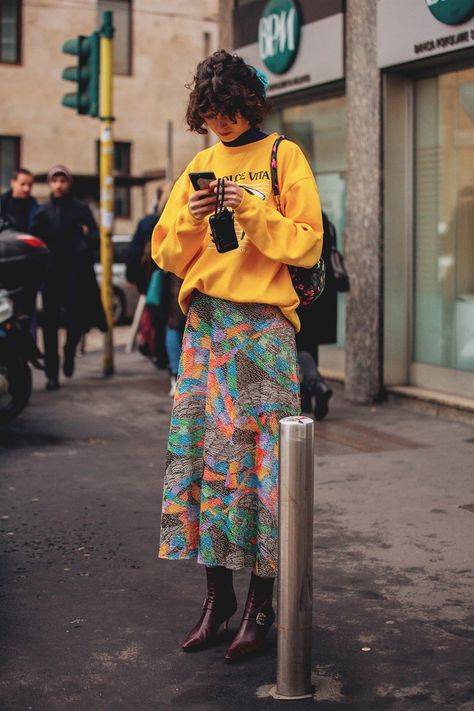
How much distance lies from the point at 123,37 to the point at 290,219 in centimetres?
2805

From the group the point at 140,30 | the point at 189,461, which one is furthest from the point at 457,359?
the point at 140,30

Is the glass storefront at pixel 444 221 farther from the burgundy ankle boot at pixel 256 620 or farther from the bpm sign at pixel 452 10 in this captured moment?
the burgundy ankle boot at pixel 256 620

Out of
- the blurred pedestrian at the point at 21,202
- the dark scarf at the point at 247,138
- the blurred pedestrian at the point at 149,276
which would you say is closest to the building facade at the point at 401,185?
the blurred pedestrian at the point at 149,276

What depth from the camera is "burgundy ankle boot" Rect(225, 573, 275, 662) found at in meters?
4.22

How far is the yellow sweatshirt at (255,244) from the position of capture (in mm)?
4148

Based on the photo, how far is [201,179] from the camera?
406cm

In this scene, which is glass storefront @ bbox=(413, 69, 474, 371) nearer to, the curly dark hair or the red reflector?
the red reflector

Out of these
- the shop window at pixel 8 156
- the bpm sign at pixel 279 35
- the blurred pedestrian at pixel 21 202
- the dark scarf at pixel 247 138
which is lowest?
the dark scarf at pixel 247 138

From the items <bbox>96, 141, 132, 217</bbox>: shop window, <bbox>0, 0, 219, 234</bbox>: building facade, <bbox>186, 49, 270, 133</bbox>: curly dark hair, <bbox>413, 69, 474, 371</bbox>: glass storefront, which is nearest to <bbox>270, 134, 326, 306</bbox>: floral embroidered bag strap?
<bbox>186, 49, 270, 133</bbox>: curly dark hair

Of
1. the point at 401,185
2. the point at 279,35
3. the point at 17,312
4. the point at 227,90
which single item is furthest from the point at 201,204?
the point at 279,35

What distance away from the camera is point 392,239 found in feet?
33.5

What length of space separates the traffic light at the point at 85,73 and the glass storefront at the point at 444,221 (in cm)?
382

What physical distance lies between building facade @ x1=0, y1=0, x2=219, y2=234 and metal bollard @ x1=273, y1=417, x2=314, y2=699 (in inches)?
1024

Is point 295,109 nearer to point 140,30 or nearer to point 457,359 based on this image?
point 457,359
